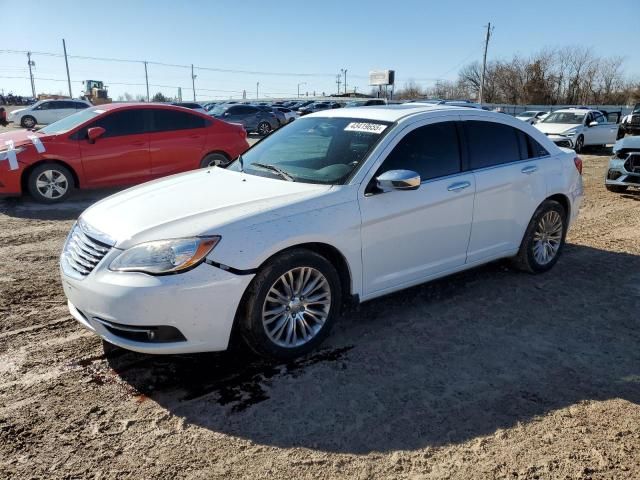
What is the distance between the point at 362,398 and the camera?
3.10 m

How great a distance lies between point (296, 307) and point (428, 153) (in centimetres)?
171

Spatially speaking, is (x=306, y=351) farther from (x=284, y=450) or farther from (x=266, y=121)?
(x=266, y=121)

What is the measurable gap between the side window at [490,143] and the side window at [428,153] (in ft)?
0.67

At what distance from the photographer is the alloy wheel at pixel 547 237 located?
17.0 feet

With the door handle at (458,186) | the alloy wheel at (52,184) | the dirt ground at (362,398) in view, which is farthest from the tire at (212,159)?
the door handle at (458,186)

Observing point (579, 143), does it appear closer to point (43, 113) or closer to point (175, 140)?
point (175, 140)

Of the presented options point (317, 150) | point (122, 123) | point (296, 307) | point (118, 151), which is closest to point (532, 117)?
point (122, 123)

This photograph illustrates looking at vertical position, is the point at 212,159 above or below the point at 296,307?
above

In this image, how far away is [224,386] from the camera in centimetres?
322

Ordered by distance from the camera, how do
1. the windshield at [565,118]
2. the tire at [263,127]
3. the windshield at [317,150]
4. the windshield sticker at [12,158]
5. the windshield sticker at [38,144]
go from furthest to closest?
the tire at [263,127] < the windshield at [565,118] < the windshield sticker at [38,144] < the windshield sticker at [12,158] < the windshield at [317,150]

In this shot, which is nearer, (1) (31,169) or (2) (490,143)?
(2) (490,143)

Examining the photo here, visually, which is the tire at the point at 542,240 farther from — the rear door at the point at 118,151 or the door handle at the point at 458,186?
the rear door at the point at 118,151

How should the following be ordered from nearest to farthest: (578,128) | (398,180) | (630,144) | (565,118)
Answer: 1. (398,180)
2. (630,144)
3. (578,128)
4. (565,118)

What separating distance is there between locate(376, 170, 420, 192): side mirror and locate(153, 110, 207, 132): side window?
20.8 ft
